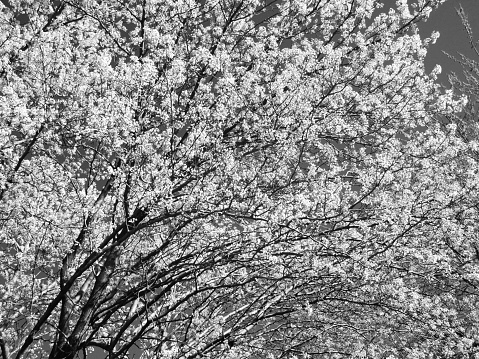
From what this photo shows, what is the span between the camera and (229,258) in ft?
18.5

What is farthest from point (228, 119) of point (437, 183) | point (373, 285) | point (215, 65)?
point (437, 183)

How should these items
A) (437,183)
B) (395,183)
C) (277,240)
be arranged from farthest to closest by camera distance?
1. (437,183)
2. (395,183)
3. (277,240)

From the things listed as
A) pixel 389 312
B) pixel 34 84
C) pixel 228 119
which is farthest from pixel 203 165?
pixel 389 312

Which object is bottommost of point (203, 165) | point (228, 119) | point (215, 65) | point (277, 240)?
point (277, 240)

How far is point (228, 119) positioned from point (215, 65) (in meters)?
0.71

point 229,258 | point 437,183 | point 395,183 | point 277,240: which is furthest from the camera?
point 437,183

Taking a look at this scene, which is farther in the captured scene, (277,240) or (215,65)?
(215,65)

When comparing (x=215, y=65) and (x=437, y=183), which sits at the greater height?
(x=215, y=65)

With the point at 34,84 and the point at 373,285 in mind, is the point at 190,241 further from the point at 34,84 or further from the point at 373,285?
the point at 34,84

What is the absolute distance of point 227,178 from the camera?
5.61 meters

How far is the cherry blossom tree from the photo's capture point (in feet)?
17.9

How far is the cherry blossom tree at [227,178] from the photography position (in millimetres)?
5457

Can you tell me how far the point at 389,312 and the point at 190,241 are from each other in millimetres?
2588

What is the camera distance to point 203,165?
5.96 metres
